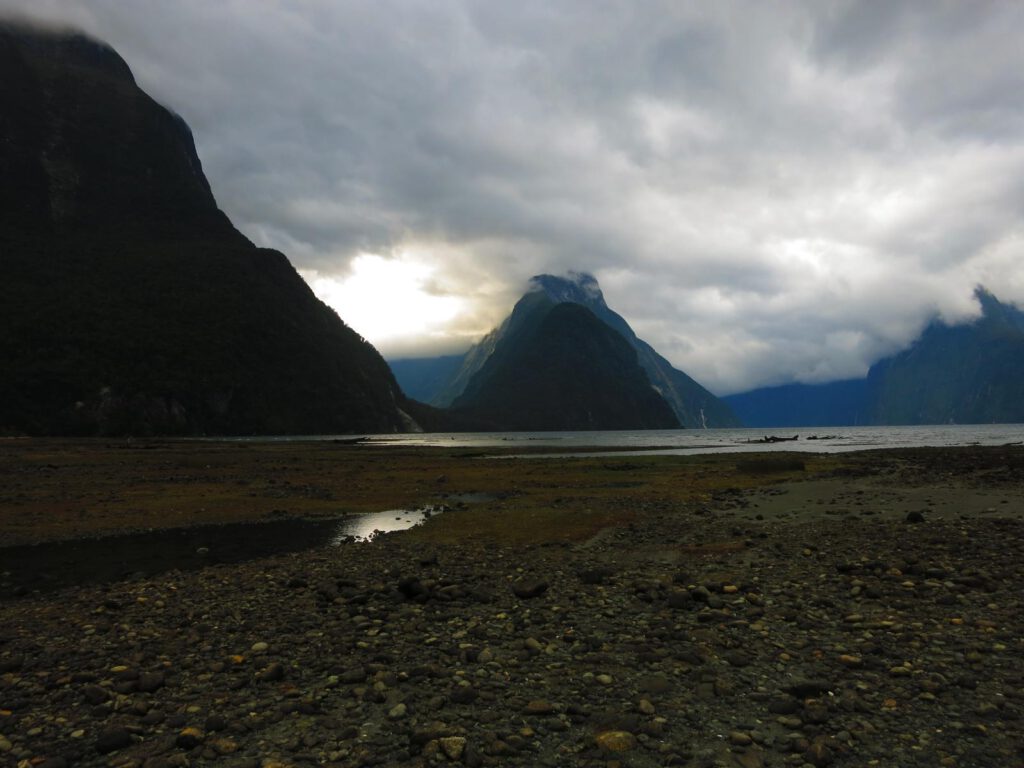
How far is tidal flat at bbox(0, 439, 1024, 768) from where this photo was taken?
24.0 ft

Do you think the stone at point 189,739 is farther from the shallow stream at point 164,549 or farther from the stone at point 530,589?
the shallow stream at point 164,549

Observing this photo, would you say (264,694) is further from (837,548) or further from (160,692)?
(837,548)

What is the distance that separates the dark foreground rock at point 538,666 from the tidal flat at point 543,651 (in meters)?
0.05

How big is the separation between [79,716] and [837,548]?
19735 millimetres

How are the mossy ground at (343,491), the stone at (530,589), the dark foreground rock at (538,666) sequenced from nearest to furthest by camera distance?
1. the dark foreground rock at (538,666)
2. the stone at (530,589)
3. the mossy ground at (343,491)

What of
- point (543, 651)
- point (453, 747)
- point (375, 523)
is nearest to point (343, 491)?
point (375, 523)

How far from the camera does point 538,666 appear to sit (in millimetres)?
9844

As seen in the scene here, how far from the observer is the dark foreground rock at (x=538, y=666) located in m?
7.23

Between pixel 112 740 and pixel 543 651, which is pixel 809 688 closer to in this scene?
pixel 543 651

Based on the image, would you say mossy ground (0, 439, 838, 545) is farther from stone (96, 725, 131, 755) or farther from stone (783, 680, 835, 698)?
stone (96, 725, 131, 755)

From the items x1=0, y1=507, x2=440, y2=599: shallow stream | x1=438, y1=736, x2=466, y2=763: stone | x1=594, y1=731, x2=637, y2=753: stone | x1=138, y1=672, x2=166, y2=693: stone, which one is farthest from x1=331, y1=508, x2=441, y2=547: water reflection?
x1=594, y1=731, x2=637, y2=753: stone

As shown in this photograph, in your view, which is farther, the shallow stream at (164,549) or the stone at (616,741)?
the shallow stream at (164,549)

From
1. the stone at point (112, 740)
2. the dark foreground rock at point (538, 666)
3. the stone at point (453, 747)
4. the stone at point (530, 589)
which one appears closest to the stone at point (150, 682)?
the dark foreground rock at point (538, 666)

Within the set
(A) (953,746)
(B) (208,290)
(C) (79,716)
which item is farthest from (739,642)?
(B) (208,290)
